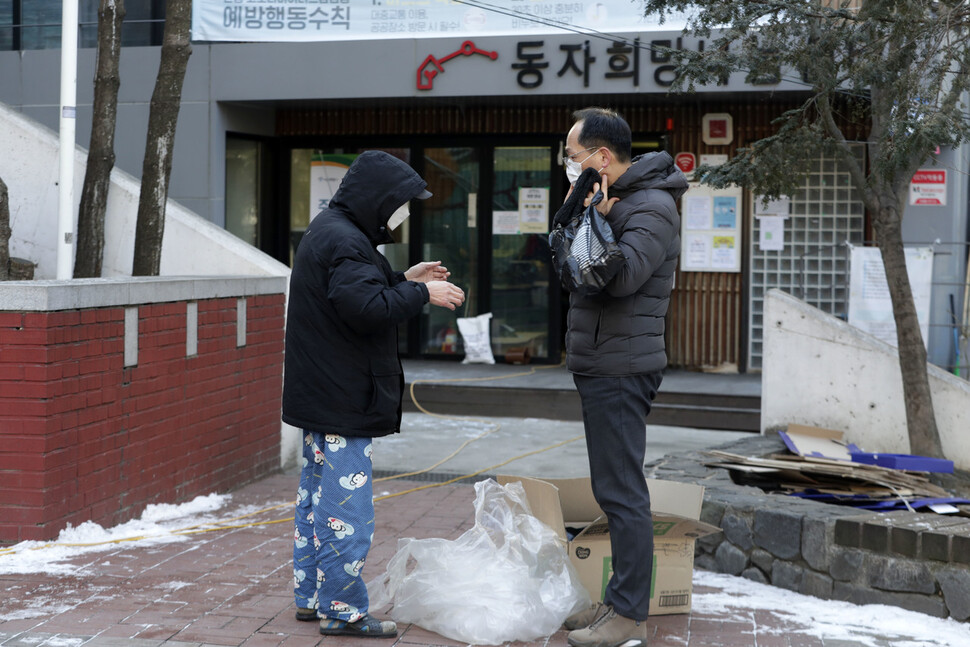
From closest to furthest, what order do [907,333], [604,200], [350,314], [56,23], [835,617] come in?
[350,314]
[604,200]
[835,617]
[907,333]
[56,23]

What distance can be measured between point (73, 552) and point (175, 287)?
1.59m

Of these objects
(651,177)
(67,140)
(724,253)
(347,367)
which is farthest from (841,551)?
(724,253)

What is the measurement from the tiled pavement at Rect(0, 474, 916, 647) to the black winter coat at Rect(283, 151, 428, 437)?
33.0 inches

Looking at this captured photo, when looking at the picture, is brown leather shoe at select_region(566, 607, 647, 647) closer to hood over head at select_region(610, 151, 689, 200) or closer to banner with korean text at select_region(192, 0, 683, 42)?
hood over head at select_region(610, 151, 689, 200)

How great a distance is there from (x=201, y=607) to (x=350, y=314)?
1437 millimetres

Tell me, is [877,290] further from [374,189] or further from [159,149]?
[374,189]

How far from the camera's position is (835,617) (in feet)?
14.5

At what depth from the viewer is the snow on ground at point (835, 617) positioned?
13.7 feet

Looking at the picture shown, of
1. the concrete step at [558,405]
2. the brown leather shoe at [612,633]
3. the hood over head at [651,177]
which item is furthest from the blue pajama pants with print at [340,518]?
the concrete step at [558,405]

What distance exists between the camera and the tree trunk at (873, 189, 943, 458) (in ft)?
21.7

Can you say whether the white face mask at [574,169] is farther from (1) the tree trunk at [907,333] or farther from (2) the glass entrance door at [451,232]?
(2) the glass entrance door at [451,232]

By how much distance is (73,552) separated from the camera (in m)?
5.04

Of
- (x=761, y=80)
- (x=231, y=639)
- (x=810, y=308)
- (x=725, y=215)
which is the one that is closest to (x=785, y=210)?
(x=725, y=215)

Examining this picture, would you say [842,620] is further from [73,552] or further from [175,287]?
[175,287]
